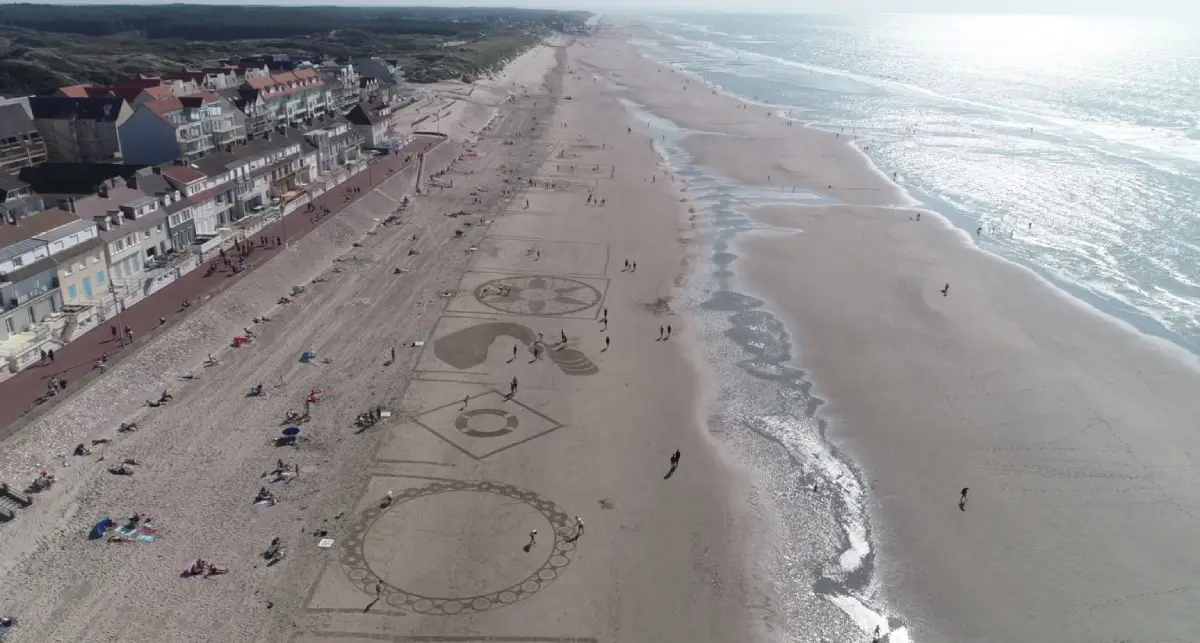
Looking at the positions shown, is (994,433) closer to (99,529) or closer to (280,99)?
(99,529)

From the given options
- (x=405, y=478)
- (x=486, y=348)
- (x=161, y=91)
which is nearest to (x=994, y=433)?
(x=486, y=348)

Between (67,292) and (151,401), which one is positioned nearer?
(151,401)

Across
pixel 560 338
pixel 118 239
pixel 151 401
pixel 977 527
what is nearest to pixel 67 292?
pixel 118 239

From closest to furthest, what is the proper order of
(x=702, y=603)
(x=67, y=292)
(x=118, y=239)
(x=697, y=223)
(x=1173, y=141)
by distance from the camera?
(x=702, y=603)
(x=67, y=292)
(x=118, y=239)
(x=697, y=223)
(x=1173, y=141)

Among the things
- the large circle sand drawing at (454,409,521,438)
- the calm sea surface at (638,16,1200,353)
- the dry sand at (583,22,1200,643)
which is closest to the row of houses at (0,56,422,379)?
the large circle sand drawing at (454,409,521,438)

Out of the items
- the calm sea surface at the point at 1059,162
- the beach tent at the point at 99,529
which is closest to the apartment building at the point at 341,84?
the calm sea surface at the point at 1059,162

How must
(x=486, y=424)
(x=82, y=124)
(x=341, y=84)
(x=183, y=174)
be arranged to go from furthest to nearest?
(x=341, y=84), (x=82, y=124), (x=183, y=174), (x=486, y=424)

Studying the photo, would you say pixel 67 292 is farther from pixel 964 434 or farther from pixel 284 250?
pixel 964 434
